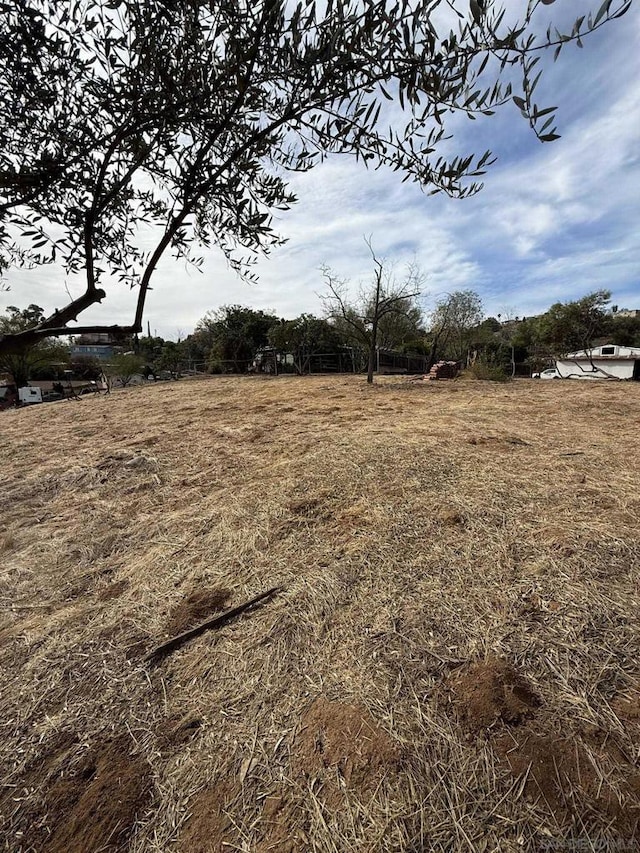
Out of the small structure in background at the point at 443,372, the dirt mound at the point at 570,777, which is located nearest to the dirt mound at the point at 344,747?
the dirt mound at the point at 570,777

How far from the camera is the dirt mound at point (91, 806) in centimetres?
100

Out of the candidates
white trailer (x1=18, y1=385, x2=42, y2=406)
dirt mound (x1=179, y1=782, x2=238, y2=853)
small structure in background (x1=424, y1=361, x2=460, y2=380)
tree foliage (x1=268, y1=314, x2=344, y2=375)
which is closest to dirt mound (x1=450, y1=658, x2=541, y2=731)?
dirt mound (x1=179, y1=782, x2=238, y2=853)

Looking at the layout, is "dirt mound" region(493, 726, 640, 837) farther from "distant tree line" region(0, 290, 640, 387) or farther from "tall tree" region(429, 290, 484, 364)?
"tall tree" region(429, 290, 484, 364)

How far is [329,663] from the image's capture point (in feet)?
4.97

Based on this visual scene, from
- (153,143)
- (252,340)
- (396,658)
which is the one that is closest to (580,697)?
(396,658)

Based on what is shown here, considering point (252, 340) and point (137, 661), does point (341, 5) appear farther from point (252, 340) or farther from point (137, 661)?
point (252, 340)

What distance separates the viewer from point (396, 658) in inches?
59.8

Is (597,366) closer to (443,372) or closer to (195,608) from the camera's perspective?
(443,372)

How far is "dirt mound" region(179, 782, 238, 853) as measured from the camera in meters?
0.97

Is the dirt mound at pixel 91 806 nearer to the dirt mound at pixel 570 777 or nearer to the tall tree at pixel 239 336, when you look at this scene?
the dirt mound at pixel 570 777

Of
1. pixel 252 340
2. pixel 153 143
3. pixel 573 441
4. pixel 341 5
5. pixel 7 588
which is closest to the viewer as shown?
pixel 341 5

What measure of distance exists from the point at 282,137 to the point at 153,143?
0.50 metres

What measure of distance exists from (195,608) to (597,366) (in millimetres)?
17280

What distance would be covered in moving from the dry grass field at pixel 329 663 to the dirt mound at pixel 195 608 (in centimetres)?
1
